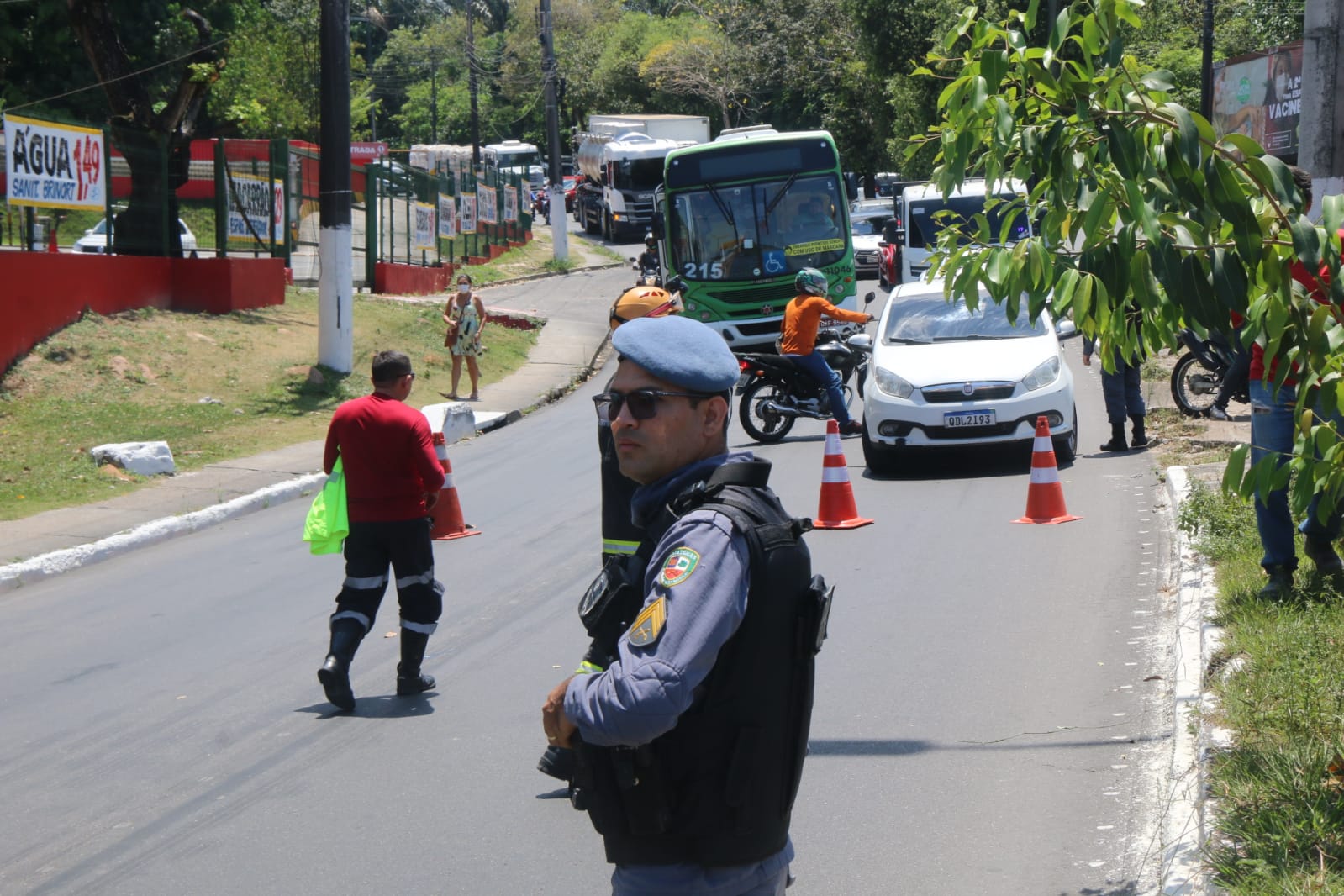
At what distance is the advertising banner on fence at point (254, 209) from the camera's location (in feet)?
74.6

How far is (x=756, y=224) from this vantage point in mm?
21281

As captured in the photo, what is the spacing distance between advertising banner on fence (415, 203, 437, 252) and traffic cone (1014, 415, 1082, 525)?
2455 centimetres

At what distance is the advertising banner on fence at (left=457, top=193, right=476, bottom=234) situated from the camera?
126 feet

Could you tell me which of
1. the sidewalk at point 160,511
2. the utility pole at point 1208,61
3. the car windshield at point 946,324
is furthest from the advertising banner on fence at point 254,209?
the utility pole at point 1208,61

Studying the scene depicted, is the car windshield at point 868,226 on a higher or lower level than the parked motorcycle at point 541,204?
lower

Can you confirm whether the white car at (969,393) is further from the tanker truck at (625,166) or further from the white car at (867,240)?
the tanker truck at (625,166)

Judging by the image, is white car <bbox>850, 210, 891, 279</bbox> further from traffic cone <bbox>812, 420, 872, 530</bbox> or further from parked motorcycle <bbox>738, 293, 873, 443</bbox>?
traffic cone <bbox>812, 420, 872, 530</bbox>

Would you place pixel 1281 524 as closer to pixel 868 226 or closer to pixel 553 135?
pixel 868 226

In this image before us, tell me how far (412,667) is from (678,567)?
479 cm

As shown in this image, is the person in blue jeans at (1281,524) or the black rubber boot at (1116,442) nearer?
the person in blue jeans at (1281,524)

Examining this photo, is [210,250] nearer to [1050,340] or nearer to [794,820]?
[1050,340]

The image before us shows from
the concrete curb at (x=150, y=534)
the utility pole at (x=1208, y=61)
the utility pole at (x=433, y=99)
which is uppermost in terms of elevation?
the utility pole at (x=433, y=99)

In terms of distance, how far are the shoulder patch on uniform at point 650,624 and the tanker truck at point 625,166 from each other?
4506 centimetres

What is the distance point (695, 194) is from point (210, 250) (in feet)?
25.5
